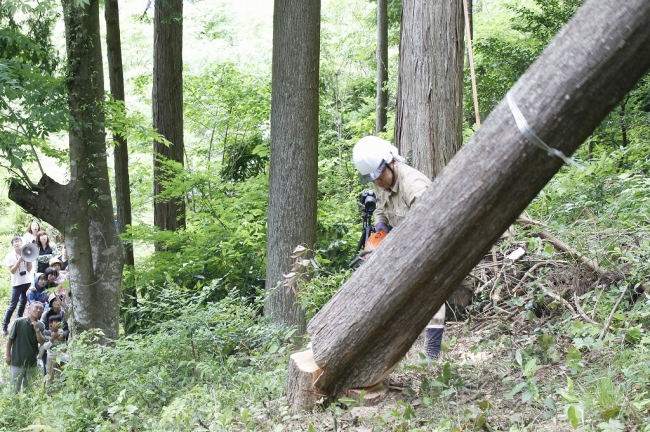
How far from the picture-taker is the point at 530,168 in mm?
3289

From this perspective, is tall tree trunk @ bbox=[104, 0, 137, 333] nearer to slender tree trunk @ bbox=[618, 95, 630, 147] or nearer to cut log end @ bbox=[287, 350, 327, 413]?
cut log end @ bbox=[287, 350, 327, 413]

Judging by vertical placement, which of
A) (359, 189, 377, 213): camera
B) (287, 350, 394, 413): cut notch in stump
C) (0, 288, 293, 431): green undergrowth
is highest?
(359, 189, 377, 213): camera

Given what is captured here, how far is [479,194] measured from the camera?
3385 mm

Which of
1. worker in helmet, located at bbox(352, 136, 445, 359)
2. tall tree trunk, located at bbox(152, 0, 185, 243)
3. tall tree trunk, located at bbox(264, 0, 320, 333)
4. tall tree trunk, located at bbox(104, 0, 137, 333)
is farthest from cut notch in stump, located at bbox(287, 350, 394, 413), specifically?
tall tree trunk, located at bbox(152, 0, 185, 243)

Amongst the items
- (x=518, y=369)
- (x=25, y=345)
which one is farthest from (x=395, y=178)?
(x=25, y=345)

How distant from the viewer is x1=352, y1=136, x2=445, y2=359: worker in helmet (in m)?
5.21

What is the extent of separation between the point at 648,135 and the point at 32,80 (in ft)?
27.1

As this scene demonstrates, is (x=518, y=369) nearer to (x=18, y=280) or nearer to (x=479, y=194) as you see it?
(x=479, y=194)

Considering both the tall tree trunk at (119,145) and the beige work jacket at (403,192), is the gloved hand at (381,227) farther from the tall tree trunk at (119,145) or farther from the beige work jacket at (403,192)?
the tall tree trunk at (119,145)

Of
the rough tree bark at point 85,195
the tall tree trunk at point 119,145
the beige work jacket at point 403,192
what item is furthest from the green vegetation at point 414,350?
the beige work jacket at point 403,192

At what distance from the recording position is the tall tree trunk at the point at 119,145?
11117 mm

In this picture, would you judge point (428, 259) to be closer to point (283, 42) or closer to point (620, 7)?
point (620, 7)

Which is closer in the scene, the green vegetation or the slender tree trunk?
the green vegetation

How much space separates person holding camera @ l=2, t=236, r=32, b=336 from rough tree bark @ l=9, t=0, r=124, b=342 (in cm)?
495
